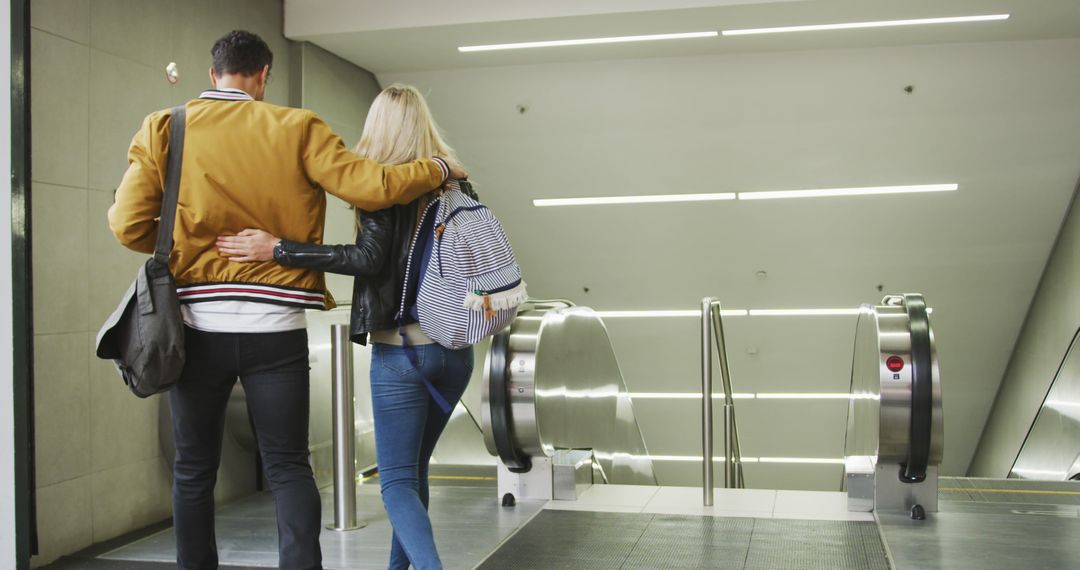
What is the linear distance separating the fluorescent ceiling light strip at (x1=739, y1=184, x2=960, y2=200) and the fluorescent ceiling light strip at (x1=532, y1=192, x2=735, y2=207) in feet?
0.71

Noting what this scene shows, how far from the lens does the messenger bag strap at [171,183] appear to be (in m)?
2.42

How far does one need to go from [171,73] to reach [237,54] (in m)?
2.66

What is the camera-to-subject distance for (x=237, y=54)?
2.53 meters

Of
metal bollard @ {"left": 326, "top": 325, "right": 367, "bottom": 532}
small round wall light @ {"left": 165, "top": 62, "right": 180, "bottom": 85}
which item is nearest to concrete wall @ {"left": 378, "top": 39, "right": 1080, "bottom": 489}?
small round wall light @ {"left": 165, "top": 62, "right": 180, "bottom": 85}

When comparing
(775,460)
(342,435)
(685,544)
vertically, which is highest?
(342,435)

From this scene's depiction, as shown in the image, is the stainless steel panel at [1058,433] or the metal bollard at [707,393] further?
the stainless steel panel at [1058,433]

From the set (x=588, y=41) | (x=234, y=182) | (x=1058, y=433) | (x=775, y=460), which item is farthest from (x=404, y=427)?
(x=775, y=460)

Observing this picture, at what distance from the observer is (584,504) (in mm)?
4770

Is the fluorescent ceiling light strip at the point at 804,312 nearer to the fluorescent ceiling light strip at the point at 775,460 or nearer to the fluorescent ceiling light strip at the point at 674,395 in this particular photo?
the fluorescent ceiling light strip at the point at 674,395

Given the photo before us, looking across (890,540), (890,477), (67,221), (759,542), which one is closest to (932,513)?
(890,477)

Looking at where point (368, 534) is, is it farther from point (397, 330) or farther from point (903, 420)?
point (903, 420)

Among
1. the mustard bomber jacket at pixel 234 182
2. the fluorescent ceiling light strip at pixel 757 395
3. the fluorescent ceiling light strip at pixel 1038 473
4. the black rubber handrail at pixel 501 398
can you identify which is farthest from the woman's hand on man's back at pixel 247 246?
the fluorescent ceiling light strip at pixel 757 395

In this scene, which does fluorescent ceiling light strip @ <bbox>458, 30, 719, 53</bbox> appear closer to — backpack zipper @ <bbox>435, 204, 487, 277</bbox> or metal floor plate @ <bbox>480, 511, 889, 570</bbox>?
metal floor plate @ <bbox>480, 511, 889, 570</bbox>

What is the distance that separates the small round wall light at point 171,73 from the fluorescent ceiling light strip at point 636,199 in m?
3.71
